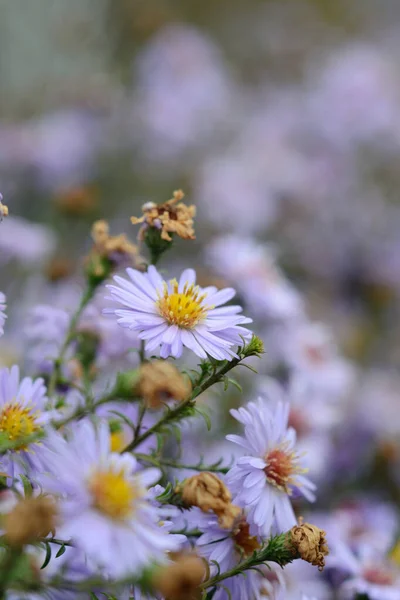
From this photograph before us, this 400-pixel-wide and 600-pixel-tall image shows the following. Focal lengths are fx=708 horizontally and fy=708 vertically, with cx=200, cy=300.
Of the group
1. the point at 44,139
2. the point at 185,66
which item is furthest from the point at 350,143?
the point at 44,139

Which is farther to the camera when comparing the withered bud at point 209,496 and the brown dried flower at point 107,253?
the brown dried flower at point 107,253

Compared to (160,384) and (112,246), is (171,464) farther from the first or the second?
(112,246)

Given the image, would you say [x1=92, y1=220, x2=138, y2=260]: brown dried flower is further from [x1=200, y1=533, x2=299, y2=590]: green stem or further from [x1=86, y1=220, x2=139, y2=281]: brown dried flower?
[x1=200, y1=533, x2=299, y2=590]: green stem

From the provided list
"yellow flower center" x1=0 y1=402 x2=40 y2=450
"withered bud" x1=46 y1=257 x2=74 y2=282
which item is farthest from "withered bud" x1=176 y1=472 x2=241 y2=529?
"withered bud" x1=46 y1=257 x2=74 y2=282

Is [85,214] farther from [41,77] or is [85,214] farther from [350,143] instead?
[41,77]

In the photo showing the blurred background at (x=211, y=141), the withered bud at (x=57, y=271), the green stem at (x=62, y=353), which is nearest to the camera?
the green stem at (x=62, y=353)

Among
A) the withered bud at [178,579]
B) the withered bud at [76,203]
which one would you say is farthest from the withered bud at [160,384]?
the withered bud at [76,203]

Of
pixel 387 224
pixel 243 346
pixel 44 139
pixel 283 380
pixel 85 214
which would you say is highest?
pixel 387 224

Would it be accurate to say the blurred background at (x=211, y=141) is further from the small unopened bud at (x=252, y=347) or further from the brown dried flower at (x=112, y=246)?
the small unopened bud at (x=252, y=347)
